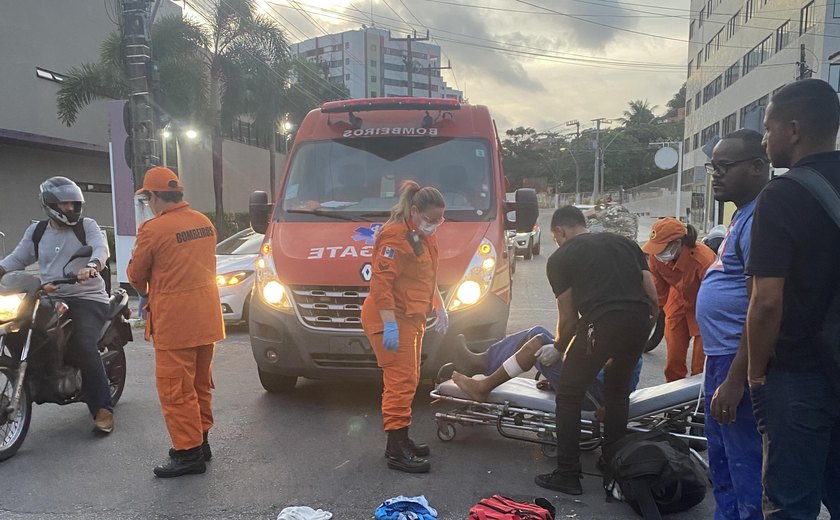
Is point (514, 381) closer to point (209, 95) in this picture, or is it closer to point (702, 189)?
point (209, 95)

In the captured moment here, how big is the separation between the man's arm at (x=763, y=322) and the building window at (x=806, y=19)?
32.4 m

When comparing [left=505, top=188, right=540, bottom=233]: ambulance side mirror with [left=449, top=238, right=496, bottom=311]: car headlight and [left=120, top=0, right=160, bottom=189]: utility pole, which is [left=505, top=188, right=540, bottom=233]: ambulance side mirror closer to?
[left=449, top=238, right=496, bottom=311]: car headlight

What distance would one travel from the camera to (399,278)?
4.18 metres

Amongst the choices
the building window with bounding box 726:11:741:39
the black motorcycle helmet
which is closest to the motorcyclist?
→ the black motorcycle helmet

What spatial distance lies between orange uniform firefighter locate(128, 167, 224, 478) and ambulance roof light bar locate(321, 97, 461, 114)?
233 cm

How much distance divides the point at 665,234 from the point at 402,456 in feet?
8.36

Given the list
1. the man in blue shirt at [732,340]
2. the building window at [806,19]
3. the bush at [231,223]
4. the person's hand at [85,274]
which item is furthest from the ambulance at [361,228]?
the building window at [806,19]

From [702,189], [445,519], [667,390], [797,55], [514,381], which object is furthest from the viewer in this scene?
[702,189]

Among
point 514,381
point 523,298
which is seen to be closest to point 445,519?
point 514,381

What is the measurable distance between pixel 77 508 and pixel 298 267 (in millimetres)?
2171

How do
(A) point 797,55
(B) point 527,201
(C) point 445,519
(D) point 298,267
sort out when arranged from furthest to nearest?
(A) point 797,55 → (B) point 527,201 → (D) point 298,267 → (C) point 445,519

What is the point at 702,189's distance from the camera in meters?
41.0

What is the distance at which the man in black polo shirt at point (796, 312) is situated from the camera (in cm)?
214

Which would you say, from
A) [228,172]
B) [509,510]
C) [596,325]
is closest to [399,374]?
[509,510]
